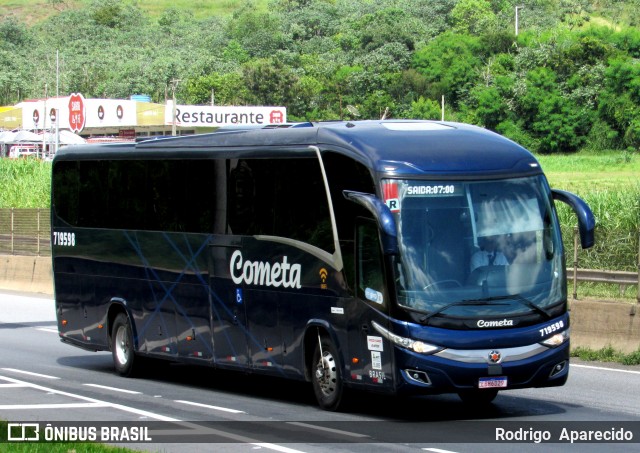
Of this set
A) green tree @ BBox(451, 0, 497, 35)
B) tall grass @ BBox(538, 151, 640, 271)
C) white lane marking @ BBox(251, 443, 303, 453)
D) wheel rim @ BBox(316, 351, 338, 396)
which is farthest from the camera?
green tree @ BBox(451, 0, 497, 35)

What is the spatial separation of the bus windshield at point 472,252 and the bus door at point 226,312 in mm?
3246

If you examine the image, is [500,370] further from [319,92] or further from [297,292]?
[319,92]

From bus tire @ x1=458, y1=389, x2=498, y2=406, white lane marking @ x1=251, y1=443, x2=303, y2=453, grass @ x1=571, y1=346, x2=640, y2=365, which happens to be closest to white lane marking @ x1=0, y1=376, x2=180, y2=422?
white lane marking @ x1=251, y1=443, x2=303, y2=453

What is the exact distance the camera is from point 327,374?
46.3 feet

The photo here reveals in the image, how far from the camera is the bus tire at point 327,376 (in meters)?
13.9

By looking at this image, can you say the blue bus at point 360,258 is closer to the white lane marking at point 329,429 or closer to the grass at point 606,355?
the white lane marking at point 329,429

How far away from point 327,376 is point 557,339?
103 inches

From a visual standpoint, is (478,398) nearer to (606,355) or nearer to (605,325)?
(606,355)

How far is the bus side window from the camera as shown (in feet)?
43.1

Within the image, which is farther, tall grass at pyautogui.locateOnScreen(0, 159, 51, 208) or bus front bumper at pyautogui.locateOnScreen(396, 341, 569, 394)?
tall grass at pyautogui.locateOnScreen(0, 159, 51, 208)

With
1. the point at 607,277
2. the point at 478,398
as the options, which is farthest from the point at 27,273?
the point at 478,398

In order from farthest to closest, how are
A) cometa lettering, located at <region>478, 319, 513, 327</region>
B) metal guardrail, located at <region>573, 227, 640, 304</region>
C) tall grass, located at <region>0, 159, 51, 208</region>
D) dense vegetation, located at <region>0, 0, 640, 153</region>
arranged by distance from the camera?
1. dense vegetation, located at <region>0, 0, 640, 153</region>
2. tall grass, located at <region>0, 159, 51, 208</region>
3. metal guardrail, located at <region>573, 227, 640, 304</region>
4. cometa lettering, located at <region>478, 319, 513, 327</region>

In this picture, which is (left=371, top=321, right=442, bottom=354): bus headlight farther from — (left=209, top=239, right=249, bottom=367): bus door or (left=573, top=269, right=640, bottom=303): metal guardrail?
(left=573, top=269, right=640, bottom=303): metal guardrail

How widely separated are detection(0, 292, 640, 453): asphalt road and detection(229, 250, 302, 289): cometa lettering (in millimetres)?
1466
